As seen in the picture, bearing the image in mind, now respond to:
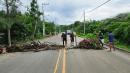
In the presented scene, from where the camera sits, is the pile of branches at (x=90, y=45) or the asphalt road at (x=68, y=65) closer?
the asphalt road at (x=68, y=65)

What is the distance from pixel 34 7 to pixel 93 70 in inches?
2603

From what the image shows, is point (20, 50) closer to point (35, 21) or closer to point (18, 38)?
point (18, 38)

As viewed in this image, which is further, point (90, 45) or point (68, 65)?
point (90, 45)

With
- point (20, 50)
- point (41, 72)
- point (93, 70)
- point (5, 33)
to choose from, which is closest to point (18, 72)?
point (41, 72)

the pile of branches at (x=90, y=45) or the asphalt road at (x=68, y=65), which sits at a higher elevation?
the pile of branches at (x=90, y=45)

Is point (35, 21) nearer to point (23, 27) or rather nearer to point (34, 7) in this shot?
point (34, 7)

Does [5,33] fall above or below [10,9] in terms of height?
below

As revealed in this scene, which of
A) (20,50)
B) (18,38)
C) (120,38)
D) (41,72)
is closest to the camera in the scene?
(41,72)

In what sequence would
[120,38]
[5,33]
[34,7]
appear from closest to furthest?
[120,38]
[5,33]
[34,7]

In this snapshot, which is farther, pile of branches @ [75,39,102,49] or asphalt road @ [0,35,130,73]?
pile of branches @ [75,39,102,49]

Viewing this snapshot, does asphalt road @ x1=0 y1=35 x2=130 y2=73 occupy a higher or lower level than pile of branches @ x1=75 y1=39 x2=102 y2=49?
lower

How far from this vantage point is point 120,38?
37.8 meters

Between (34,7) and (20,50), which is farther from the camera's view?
(34,7)

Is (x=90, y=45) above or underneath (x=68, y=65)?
above
